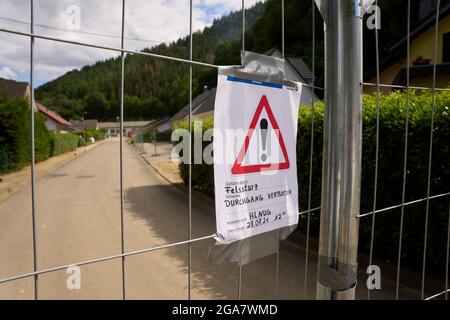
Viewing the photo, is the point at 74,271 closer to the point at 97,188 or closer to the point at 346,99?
the point at 346,99

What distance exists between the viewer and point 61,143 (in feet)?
94.7

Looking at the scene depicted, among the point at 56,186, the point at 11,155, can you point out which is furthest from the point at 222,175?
the point at 11,155

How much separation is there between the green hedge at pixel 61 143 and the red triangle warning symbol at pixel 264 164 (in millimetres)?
28106

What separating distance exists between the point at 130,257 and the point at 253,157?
3.82 meters

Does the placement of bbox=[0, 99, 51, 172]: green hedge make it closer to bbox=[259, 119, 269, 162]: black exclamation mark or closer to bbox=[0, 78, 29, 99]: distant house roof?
bbox=[0, 78, 29, 99]: distant house roof

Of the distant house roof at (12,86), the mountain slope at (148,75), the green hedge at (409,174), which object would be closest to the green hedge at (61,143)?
the green hedge at (409,174)

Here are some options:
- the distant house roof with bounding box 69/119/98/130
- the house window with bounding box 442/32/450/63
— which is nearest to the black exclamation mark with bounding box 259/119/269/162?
the distant house roof with bounding box 69/119/98/130

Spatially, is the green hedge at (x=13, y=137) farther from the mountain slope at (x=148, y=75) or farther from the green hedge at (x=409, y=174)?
the mountain slope at (x=148, y=75)

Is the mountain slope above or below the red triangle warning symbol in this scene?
above

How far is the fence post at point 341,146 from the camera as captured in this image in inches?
47.9

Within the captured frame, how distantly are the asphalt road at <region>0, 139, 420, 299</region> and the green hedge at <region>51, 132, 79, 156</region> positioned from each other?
18546mm

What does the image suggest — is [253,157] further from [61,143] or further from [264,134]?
[61,143]

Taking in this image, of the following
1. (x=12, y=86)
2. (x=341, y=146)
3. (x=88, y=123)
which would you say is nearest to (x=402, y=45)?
(x=341, y=146)

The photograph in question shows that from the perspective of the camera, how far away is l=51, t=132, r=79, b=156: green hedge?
2660 cm
